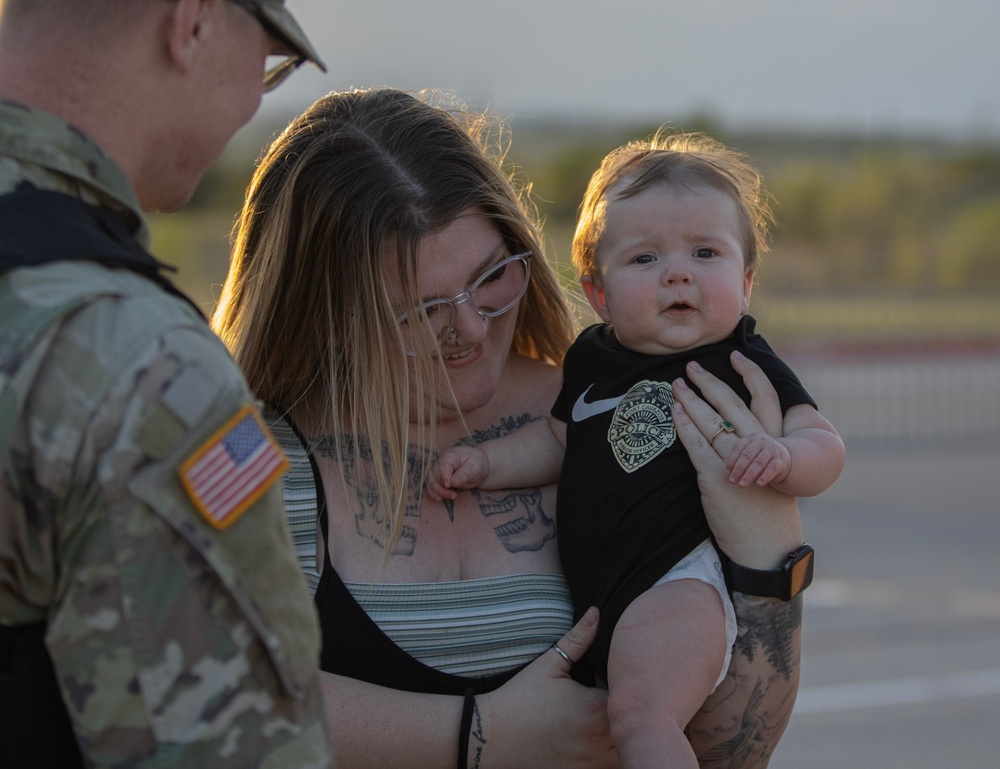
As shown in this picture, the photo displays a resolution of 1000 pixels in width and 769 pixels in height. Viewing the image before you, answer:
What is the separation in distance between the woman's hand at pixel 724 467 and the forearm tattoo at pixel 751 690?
0.11 meters

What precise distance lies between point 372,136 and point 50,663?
4.84ft

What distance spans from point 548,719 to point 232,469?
1053 mm

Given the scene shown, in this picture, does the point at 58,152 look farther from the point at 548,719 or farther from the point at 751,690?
the point at 751,690

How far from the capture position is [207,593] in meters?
1.25

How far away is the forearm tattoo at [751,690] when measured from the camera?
7.25 feet

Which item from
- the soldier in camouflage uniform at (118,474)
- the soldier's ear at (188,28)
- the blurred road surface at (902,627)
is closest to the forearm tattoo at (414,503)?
the soldier in camouflage uniform at (118,474)

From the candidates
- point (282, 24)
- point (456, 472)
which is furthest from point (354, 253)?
point (282, 24)

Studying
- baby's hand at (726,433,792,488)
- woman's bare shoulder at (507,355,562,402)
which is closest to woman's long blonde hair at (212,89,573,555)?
woman's bare shoulder at (507,355,562,402)

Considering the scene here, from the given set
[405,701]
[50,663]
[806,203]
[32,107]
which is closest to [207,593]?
[50,663]

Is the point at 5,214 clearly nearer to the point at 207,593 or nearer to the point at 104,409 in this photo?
the point at 104,409

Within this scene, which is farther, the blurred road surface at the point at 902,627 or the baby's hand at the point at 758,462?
the blurred road surface at the point at 902,627

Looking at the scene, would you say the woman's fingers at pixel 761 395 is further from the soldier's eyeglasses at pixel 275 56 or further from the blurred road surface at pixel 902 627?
the blurred road surface at pixel 902 627

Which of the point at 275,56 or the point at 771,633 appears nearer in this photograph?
the point at 275,56

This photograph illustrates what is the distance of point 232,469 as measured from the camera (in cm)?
126
